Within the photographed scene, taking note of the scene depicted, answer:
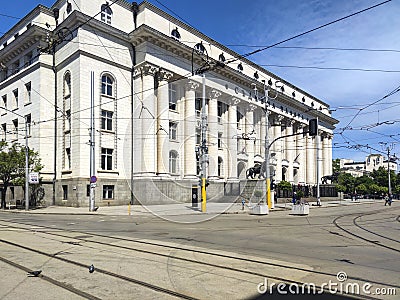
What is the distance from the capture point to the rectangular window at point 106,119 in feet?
123

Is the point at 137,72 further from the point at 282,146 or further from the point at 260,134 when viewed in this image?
the point at 282,146

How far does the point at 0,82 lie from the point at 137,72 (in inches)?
800

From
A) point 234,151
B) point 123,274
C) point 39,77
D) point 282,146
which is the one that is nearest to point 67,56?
point 39,77

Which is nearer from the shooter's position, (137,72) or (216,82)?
(137,72)

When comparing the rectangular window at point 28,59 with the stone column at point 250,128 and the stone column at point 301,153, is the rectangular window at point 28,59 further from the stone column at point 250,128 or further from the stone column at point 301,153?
the stone column at point 301,153

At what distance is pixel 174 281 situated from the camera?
22.1ft

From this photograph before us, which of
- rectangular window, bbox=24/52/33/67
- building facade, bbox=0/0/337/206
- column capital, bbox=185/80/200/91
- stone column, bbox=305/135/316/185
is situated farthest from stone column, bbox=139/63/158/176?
stone column, bbox=305/135/316/185

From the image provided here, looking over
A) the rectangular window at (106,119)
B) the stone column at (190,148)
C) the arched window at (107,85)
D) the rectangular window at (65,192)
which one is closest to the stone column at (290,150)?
the stone column at (190,148)

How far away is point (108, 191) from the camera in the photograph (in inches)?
1463

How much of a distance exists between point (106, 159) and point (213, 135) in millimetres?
14419

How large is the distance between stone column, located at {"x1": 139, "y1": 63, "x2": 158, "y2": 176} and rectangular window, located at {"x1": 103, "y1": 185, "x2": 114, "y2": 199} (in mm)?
3646

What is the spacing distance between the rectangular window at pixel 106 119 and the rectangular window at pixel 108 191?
5.99 m

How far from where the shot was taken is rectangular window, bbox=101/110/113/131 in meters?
37.5

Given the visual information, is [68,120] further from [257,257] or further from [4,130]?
[257,257]
